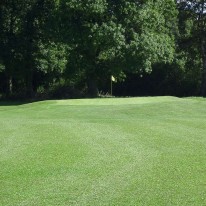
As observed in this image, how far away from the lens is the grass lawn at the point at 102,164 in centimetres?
655

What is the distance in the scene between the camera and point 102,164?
8.48 m

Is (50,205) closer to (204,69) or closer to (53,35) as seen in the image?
(53,35)

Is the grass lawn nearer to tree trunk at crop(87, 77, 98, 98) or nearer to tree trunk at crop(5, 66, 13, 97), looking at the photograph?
tree trunk at crop(87, 77, 98, 98)

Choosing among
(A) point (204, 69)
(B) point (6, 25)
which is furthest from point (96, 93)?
(A) point (204, 69)

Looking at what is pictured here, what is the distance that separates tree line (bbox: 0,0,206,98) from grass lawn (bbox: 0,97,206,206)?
707 inches

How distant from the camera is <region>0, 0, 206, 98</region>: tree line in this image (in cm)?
3155

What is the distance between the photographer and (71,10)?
3170cm

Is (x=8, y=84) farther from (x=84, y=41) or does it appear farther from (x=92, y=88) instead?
(x=84, y=41)

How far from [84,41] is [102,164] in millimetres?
24064

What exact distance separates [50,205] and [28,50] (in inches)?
1158

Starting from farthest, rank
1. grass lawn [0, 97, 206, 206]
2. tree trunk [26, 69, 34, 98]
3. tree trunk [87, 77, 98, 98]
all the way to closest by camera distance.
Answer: tree trunk [26, 69, 34, 98] < tree trunk [87, 77, 98, 98] < grass lawn [0, 97, 206, 206]

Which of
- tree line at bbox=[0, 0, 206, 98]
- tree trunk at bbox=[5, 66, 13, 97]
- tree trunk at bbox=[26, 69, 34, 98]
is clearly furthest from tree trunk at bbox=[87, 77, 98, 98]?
tree trunk at bbox=[5, 66, 13, 97]

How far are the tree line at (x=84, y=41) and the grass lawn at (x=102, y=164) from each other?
18.0 meters

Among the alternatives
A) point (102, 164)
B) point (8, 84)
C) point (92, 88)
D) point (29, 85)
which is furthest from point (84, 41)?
point (102, 164)
